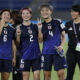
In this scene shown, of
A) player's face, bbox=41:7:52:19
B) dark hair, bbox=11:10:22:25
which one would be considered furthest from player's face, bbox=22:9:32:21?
dark hair, bbox=11:10:22:25

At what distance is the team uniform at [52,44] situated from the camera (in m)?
7.60

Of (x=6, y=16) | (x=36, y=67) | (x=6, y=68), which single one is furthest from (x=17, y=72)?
(x=6, y=16)

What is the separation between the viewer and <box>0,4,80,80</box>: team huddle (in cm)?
747

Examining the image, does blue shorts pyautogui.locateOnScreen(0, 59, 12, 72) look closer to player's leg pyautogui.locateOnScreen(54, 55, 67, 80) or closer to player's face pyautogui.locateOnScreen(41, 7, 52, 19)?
player's leg pyautogui.locateOnScreen(54, 55, 67, 80)

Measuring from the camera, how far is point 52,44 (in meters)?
7.62

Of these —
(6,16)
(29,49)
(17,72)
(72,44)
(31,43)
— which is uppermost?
(6,16)

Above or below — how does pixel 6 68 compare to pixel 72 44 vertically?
below

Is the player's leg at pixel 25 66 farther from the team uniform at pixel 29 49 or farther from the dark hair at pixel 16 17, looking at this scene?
the dark hair at pixel 16 17

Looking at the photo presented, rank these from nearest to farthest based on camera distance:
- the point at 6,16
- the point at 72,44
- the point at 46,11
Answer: the point at 6,16, the point at 46,11, the point at 72,44

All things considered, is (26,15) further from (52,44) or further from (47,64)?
(47,64)

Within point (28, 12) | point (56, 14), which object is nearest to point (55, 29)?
point (28, 12)

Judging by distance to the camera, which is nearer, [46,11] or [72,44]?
[46,11]

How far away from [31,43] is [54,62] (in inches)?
22.9

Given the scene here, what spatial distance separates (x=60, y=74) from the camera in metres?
7.57
